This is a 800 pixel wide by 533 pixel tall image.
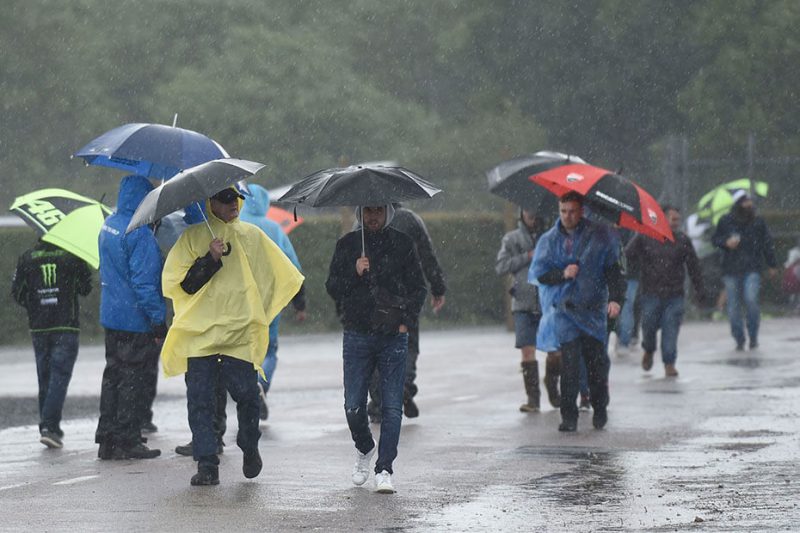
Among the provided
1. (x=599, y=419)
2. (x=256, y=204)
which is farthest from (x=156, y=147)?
(x=599, y=419)

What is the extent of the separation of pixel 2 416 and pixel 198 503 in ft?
19.2

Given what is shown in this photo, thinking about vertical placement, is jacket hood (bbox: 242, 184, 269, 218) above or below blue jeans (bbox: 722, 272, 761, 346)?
above

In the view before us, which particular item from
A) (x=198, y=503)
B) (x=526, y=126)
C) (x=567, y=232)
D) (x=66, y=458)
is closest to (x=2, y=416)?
(x=66, y=458)

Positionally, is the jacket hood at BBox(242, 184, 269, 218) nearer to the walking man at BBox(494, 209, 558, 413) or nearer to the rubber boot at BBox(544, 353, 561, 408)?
the walking man at BBox(494, 209, 558, 413)

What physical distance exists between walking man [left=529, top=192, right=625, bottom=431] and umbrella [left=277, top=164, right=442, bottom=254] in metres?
3.00

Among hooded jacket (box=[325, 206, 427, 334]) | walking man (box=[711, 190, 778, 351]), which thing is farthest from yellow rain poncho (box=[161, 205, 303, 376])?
walking man (box=[711, 190, 778, 351])

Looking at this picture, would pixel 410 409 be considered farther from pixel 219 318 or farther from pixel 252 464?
pixel 219 318

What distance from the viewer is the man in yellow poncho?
30.5 ft

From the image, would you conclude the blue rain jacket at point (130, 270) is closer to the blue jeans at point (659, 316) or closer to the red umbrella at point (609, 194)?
the red umbrella at point (609, 194)

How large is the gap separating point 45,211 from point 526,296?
4.01 m

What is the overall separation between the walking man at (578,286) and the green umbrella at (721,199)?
45.7 ft

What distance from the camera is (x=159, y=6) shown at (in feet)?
146

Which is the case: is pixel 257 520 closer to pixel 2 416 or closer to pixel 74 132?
pixel 2 416

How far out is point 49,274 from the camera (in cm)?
1174
